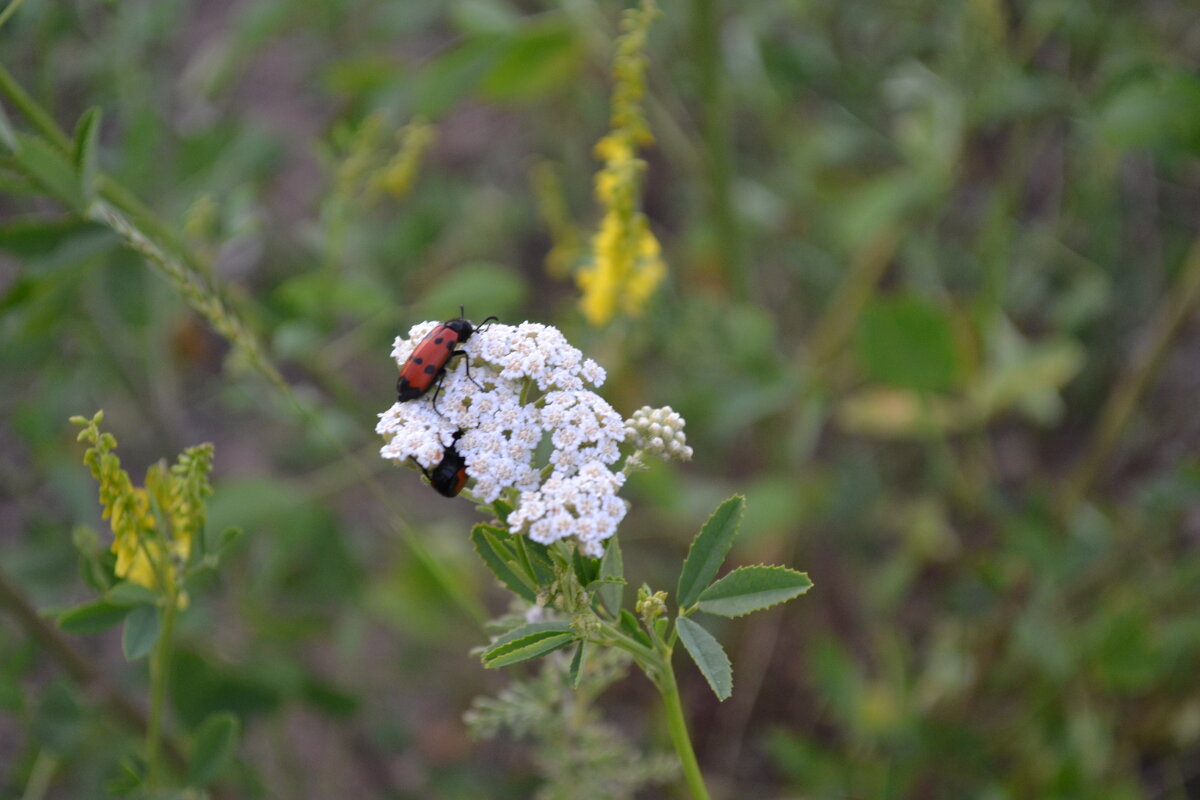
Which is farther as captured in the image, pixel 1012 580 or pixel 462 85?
pixel 1012 580

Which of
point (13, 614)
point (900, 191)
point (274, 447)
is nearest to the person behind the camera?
point (13, 614)

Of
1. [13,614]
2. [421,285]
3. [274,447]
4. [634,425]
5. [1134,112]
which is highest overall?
[421,285]

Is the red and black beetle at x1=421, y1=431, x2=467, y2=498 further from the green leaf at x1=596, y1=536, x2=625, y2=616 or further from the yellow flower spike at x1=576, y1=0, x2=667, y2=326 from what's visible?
the yellow flower spike at x1=576, y1=0, x2=667, y2=326

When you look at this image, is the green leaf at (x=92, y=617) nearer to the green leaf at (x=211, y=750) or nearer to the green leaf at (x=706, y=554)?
the green leaf at (x=211, y=750)

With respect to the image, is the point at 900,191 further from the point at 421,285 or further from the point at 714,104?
the point at 421,285

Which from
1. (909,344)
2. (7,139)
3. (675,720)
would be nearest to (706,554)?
(675,720)

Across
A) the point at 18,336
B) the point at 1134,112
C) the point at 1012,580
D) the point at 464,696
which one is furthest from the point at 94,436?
the point at 1012,580

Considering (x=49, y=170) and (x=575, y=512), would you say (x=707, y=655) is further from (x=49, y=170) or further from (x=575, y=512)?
(x=49, y=170)

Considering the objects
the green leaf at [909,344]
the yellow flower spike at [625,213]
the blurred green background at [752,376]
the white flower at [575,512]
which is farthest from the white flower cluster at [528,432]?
the green leaf at [909,344]
